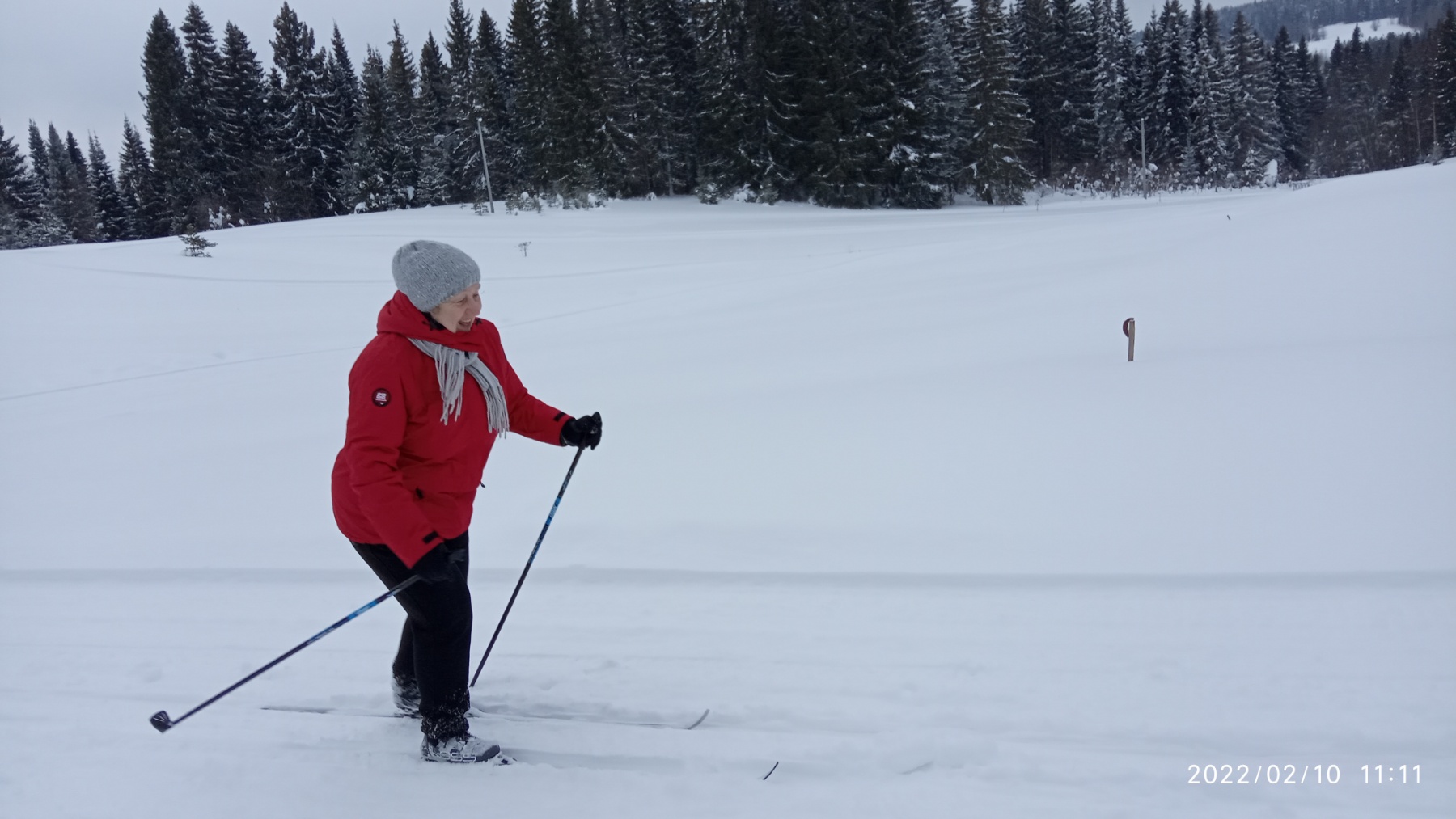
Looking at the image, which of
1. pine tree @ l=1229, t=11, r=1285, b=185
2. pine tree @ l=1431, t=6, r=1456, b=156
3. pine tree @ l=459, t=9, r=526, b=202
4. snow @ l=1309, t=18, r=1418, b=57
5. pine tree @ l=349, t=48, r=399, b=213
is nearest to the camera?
pine tree @ l=459, t=9, r=526, b=202

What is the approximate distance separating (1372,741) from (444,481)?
9.39 ft

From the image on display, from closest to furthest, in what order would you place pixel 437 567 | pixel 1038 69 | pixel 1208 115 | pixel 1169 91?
pixel 437 567 → pixel 1208 115 → pixel 1038 69 → pixel 1169 91

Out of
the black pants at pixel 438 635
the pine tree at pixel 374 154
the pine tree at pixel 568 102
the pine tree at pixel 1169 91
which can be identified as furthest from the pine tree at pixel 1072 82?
the black pants at pixel 438 635

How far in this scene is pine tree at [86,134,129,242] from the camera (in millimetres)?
46125

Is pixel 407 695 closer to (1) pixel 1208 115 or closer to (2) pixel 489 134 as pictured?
(2) pixel 489 134

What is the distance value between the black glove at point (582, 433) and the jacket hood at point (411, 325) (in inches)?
22.0

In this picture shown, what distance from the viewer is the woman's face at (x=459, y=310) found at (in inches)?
98.8

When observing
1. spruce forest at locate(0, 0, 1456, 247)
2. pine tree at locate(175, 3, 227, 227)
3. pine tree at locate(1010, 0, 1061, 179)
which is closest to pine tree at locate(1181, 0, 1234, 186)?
spruce forest at locate(0, 0, 1456, 247)

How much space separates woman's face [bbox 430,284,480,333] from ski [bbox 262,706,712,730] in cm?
142

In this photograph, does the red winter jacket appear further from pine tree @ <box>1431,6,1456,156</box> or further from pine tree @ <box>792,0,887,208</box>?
pine tree @ <box>1431,6,1456,156</box>

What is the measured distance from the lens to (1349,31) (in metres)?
117

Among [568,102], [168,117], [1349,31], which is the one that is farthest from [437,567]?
[1349,31]

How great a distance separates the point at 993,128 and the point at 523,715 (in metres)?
31.0

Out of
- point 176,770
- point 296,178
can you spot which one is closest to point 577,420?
point 176,770
